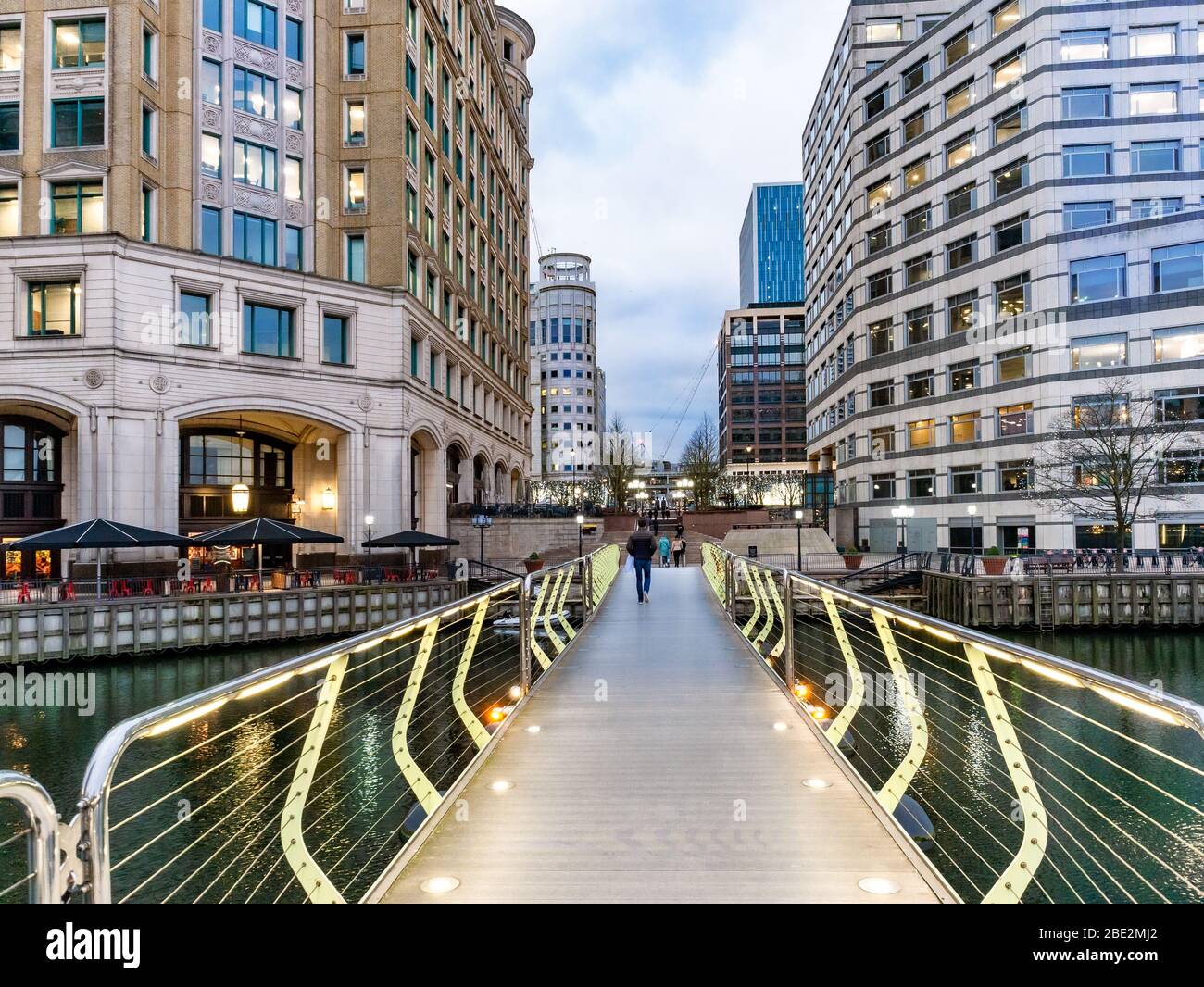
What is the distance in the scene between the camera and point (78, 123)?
26719 millimetres

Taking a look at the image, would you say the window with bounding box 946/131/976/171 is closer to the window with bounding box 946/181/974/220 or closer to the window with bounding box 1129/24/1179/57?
the window with bounding box 946/181/974/220

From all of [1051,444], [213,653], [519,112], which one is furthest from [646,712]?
[519,112]

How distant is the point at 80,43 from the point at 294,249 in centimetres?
1004

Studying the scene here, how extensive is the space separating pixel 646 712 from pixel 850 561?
28.7 metres

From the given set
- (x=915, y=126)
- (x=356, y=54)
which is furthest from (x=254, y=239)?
(x=915, y=126)

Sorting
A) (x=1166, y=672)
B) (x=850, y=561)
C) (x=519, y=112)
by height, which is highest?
(x=519, y=112)

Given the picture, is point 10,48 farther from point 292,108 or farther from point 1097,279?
point 1097,279

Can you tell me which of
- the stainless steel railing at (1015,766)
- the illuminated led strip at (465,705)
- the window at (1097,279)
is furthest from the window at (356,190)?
the window at (1097,279)

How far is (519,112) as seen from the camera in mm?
62469

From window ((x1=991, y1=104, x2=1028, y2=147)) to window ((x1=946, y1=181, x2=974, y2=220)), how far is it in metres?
2.64

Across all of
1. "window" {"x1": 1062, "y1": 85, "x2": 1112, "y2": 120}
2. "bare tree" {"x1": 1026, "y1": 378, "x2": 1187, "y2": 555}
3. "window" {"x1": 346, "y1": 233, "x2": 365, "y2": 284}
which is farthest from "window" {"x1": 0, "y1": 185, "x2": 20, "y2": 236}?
"window" {"x1": 1062, "y1": 85, "x2": 1112, "y2": 120}

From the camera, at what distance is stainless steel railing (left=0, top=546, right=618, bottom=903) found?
7.65 ft

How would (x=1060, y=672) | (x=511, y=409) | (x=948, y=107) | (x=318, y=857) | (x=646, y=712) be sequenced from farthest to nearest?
(x=511, y=409) < (x=948, y=107) < (x=318, y=857) < (x=646, y=712) < (x=1060, y=672)

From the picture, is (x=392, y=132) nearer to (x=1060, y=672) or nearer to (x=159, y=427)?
(x=159, y=427)
